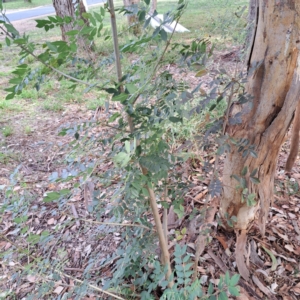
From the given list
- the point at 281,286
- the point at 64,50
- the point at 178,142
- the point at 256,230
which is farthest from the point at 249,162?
the point at 178,142

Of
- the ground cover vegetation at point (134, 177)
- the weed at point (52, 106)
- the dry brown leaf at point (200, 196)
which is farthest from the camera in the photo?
the weed at point (52, 106)

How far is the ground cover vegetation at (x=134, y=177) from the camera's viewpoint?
779 millimetres

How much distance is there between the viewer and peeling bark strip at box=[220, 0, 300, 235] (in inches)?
41.4

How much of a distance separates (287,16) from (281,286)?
124cm

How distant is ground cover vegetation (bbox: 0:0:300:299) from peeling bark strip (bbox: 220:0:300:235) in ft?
0.30

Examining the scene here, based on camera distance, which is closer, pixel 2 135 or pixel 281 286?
pixel 281 286

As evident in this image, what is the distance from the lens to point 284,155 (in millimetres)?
2361

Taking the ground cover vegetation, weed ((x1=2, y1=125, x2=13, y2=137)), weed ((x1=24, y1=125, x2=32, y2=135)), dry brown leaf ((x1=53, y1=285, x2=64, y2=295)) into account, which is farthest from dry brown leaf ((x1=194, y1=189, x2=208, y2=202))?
weed ((x1=2, y1=125, x2=13, y2=137))

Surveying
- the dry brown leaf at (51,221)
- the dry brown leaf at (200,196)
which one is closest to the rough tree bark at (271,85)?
the dry brown leaf at (200,196)

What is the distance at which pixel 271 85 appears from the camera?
1145mm

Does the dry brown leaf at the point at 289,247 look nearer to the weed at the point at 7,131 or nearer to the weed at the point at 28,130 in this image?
the weed at the point at 28,130

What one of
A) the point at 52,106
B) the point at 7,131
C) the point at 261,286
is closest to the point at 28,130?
the point at 7,131

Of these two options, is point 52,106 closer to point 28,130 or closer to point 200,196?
point 28,130

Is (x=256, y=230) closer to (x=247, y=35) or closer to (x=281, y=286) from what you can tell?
(x=281, y=286)
